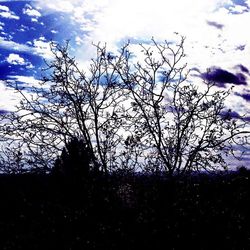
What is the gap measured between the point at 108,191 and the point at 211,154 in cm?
490

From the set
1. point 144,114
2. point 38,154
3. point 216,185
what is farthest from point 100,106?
point 216,185

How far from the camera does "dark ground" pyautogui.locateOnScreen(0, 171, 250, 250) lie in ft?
32.1

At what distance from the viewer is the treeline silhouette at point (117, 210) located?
985 cm

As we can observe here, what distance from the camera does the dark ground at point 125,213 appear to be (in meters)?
9.78

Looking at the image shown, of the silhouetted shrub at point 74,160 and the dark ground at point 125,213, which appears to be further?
the silhouetted shrub at point 74,160

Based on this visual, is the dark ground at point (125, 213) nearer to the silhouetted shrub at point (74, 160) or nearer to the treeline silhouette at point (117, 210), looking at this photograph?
the treeline silhouette at point (117, 210)

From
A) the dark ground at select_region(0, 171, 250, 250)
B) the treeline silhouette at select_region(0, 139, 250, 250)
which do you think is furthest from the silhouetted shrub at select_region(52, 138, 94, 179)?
the dark ground at select_region(0, 171, 250, 250)

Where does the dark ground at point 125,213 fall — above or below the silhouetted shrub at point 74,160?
below

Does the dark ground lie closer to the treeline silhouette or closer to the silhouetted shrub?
the treeline silhouette

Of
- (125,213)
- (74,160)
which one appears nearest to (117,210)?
(125,213)

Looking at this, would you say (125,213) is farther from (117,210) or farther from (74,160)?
(74,160)

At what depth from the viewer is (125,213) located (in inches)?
519

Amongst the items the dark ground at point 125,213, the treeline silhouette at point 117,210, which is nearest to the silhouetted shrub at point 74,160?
the treeline silhouette at point 117,210

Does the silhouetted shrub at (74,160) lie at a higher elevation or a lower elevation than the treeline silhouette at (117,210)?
higher
